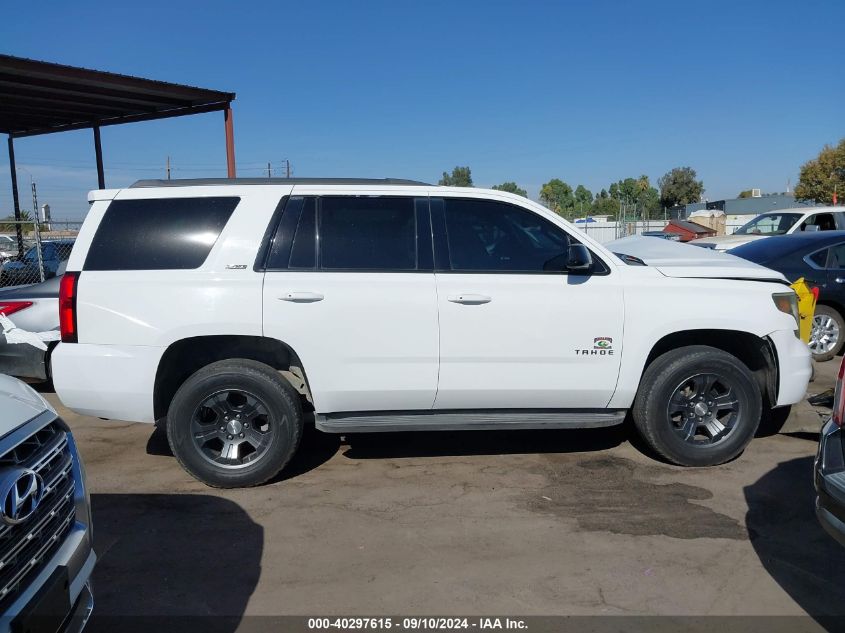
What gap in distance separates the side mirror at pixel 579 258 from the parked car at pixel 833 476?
1690 millimetres

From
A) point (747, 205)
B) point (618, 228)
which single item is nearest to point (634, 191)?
point (747, 205)

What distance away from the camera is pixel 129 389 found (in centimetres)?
449

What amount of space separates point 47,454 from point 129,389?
2.12m

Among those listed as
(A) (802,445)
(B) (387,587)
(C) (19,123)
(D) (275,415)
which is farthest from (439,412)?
(C) (19,123)

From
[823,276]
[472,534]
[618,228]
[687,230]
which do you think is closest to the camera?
[472,534]

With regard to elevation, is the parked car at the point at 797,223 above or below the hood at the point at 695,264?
above

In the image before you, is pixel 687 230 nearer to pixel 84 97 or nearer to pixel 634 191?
pixel 84 97

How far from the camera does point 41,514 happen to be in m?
2.32

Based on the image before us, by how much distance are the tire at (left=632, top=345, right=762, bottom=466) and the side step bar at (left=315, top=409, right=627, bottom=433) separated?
0.89ft

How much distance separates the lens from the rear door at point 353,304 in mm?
4520

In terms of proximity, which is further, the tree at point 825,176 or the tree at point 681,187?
the tree at point 681,187

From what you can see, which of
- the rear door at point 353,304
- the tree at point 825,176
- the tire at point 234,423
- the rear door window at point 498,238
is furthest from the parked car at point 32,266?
the tree at point 825,176

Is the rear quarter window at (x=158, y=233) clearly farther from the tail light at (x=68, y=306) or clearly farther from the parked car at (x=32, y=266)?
the parked car at (x=32, y=266)

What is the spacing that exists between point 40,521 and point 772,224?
15.1 m
